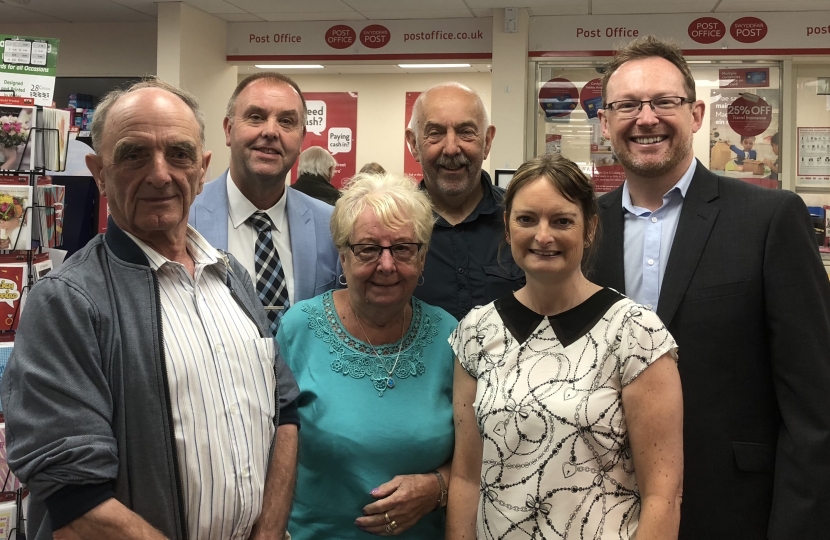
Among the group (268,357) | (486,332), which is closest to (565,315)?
(486,332)

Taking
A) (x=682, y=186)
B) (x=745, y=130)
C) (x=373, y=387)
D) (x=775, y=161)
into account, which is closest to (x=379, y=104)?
(x=745, y=130)

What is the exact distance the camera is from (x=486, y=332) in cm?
190

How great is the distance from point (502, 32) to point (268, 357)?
6518mm

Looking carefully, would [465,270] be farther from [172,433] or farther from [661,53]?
[172,433]

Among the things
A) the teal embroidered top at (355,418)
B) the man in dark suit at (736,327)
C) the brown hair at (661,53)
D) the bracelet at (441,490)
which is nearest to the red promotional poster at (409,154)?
the brown hair at (661,53)

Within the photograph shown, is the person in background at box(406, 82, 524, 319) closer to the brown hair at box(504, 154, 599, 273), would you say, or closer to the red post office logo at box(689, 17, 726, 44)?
the brown hair at box(504, 154, 599, 273)

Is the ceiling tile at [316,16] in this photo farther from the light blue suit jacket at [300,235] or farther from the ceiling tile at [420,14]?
the light blue suit jacket at [300,235]

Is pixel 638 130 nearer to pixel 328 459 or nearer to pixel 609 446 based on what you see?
pixel 609 446

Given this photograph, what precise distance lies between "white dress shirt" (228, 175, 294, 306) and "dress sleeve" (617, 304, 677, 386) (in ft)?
3.93

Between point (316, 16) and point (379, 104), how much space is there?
249cm

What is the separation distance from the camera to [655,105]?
7.14 ft

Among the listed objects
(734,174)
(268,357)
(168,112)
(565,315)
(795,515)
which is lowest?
(795,515)

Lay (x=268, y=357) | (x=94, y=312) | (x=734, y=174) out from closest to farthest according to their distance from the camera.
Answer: (x=94, y=312) → (x=268, y=357) → (x=734, y=174)

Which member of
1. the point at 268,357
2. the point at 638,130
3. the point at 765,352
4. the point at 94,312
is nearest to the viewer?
the point at 94,312
